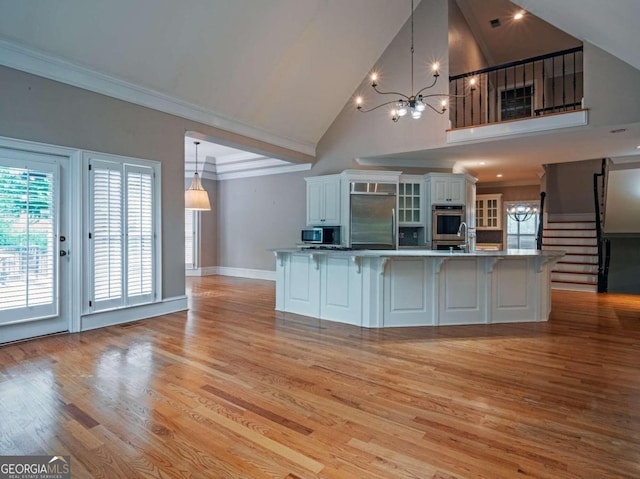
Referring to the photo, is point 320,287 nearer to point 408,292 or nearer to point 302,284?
point 302,284

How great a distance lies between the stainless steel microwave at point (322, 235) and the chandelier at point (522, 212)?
19.4 ft

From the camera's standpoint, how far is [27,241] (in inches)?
142

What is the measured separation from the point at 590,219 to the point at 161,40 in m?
10.00

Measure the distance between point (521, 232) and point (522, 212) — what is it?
64 cm

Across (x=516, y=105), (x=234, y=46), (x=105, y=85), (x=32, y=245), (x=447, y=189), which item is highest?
(x=516, y=105)

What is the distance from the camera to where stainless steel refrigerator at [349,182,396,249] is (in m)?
6.82

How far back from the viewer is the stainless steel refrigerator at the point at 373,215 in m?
6.82

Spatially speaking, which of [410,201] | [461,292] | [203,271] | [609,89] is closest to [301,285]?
[461,292]

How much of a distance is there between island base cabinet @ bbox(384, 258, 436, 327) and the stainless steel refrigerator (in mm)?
2592

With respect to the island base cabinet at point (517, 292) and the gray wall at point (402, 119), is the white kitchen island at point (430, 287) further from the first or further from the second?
the gray wall at point (402, 119)

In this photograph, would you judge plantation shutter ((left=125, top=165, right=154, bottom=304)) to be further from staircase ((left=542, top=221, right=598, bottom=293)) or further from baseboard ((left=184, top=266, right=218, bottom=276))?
staircase ((left=542, top=221, right=598, bottom=293))

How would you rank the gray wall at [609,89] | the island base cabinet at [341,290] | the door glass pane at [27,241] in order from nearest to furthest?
the door glass pane at [27,241] → the island base cabinet at [341,290] → the gray wall at [609,89]

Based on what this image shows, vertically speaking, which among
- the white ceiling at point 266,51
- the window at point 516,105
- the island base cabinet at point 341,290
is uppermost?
the window at point 516,105

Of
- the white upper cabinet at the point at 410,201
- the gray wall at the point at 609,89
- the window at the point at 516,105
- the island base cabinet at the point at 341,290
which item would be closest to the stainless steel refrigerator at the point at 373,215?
the white upper cabinet at the point at 410,201
